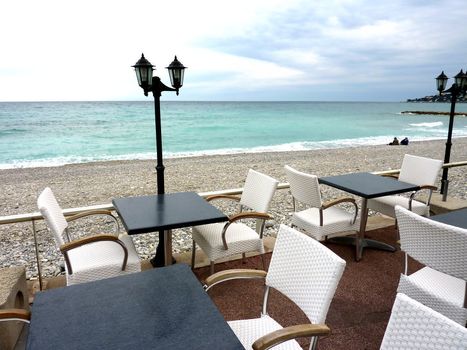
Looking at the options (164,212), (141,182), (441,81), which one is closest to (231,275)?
(164,212)

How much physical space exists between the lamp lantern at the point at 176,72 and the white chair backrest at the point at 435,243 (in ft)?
7.36

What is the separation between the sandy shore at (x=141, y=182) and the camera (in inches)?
189

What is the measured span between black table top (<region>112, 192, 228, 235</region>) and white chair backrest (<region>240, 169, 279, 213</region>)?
0.52 meters

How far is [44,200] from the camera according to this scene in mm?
2539

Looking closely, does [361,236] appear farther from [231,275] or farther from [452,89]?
[452,89]

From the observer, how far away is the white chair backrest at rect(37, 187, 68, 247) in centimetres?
228

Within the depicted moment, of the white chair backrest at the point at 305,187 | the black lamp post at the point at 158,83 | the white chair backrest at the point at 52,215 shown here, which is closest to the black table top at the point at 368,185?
the white chair backrest at the point at 305,187

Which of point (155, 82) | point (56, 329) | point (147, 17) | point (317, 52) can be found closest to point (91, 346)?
point (56, 329)

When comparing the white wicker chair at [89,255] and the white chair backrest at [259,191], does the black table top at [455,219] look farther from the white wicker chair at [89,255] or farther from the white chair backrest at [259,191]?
the white wicker chair at [89,255]

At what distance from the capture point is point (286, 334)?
1.29m

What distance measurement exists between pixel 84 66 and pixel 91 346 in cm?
5034

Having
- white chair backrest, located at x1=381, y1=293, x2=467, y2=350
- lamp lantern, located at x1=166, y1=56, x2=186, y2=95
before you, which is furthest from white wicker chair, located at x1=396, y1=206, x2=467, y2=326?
lamp lantern, located at x1=166, y1=56, x2=186, y2=95

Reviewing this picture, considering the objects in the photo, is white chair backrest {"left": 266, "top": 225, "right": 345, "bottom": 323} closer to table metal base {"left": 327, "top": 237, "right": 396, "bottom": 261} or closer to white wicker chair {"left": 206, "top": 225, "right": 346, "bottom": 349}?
white wicker chair {"left": 206, "top": 225, "right": 346, "bottom": 349}

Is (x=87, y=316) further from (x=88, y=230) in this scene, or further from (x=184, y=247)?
(x=88, y=230)
